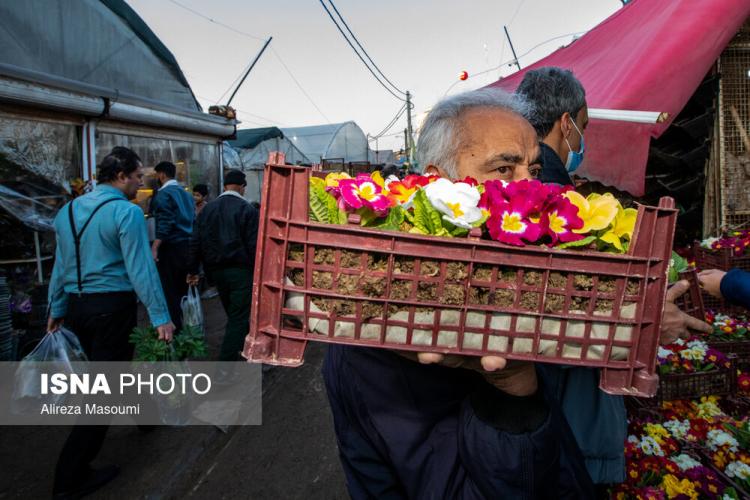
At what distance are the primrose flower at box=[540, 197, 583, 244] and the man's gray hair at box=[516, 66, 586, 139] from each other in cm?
161

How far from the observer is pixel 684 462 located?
2123mm

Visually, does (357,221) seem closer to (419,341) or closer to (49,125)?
(419,341)

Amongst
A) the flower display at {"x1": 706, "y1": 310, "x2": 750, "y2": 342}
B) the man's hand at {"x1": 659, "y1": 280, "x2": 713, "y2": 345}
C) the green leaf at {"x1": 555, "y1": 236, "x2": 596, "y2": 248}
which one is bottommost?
the flower display at {"x1": 706, "y1": 310, "x2": 750, "y2": 342}

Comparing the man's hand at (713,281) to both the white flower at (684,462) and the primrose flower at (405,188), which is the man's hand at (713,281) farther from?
the primrose flower at (405,188)

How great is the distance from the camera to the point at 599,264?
3.24 feet

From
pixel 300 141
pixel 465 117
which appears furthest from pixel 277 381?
pixel 300 141

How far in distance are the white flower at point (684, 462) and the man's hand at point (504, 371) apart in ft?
5.29

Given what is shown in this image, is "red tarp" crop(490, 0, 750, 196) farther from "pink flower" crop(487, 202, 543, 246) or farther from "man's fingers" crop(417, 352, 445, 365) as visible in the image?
"man's fingers" crop(417, 352, 445, 365)

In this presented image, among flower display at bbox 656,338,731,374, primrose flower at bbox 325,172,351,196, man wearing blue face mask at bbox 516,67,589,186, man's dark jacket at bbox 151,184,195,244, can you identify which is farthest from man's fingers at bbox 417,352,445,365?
man's dark jacket at bbox 151,184,195,244

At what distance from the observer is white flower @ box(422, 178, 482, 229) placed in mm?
985

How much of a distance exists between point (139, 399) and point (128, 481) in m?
0.87

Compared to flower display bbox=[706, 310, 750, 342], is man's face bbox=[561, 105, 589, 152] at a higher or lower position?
higher

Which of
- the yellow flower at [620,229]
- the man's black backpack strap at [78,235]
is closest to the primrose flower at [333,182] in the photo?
the yellow flower at [620,229]

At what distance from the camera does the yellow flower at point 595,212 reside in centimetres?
103
